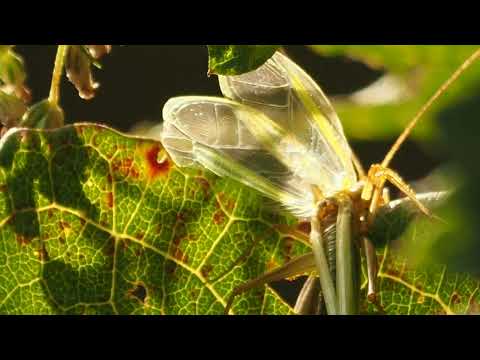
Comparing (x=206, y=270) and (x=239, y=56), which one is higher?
(x=239, y=56)

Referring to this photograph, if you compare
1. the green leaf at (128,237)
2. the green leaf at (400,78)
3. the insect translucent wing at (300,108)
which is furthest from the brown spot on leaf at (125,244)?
the green leaf at (400,78)

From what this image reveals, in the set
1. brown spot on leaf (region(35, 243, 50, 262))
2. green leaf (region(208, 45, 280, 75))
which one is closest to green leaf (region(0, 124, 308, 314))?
brown spot on leaf (region(35, 243, 50, 262))

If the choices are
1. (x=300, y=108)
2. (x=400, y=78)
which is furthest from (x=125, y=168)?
(x=400, y=78)

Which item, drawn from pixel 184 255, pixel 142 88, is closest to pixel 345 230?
pixel 184 255

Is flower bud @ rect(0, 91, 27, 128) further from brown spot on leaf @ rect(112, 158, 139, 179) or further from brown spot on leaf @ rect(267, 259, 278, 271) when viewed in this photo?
brown spot on leaf @ rect(267, 259, 278, 271)

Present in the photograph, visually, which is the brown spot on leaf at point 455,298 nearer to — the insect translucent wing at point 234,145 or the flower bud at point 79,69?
the insect translucent wing at point 234,145

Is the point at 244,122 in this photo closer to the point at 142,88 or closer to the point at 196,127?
the point at 196,127

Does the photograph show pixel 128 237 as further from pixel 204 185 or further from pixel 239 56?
pixel 239 56
